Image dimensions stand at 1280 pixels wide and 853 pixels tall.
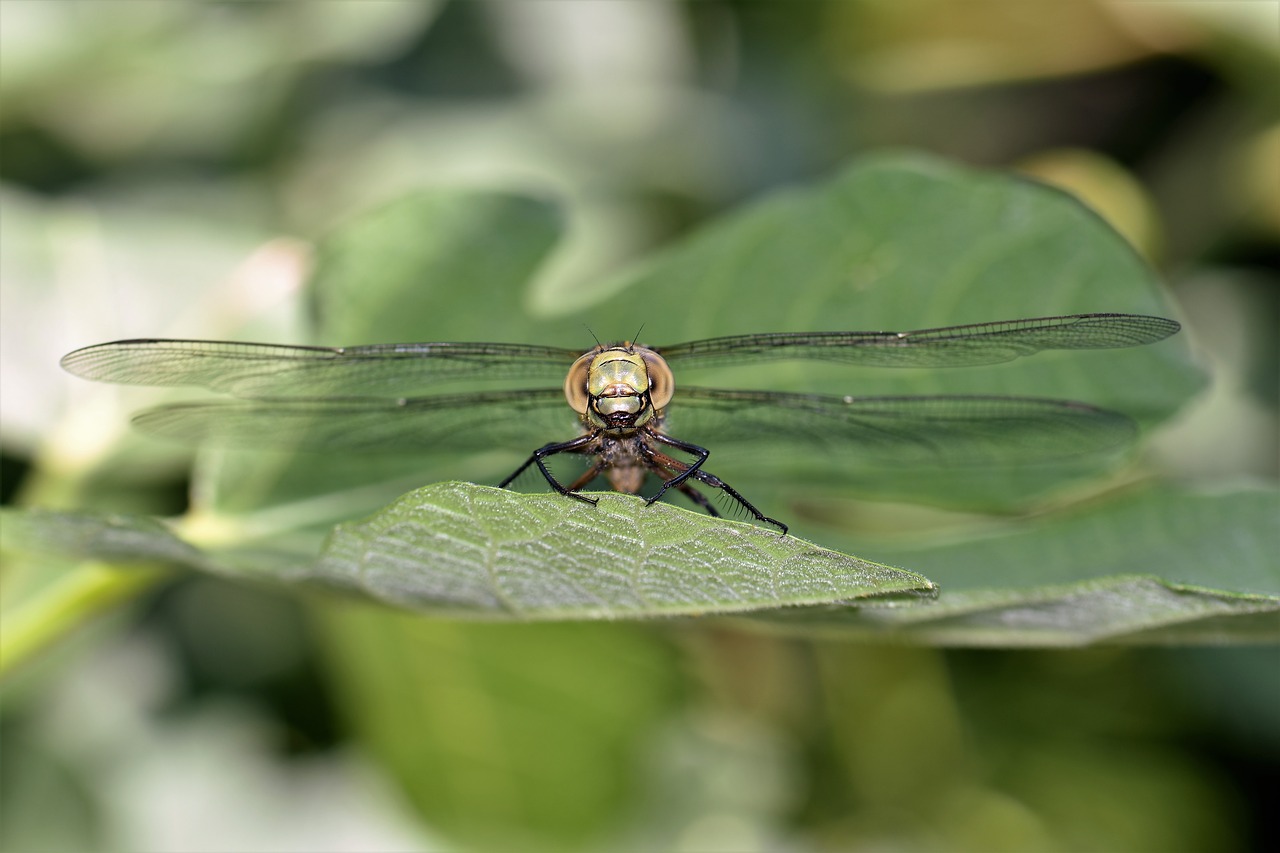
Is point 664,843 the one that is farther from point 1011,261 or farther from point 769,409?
point 1011,261

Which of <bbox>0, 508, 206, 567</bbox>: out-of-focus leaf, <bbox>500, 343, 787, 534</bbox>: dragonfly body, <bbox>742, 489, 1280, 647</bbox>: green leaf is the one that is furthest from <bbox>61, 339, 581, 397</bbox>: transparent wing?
<bbox>742, 489, 1280, 647</bbox>: green leaf

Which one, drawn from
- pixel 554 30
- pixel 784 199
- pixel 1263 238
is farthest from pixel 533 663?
pixel 1263 238

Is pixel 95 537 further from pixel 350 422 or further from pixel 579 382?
pixel 579 382

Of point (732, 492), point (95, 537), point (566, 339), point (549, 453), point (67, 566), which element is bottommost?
point (95, 537)

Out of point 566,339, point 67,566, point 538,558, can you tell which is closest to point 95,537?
point 67,566

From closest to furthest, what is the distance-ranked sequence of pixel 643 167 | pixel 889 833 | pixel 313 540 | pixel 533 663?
pixel 313 540
pixel 533 663
pixel 889 833
pixel 643 167
